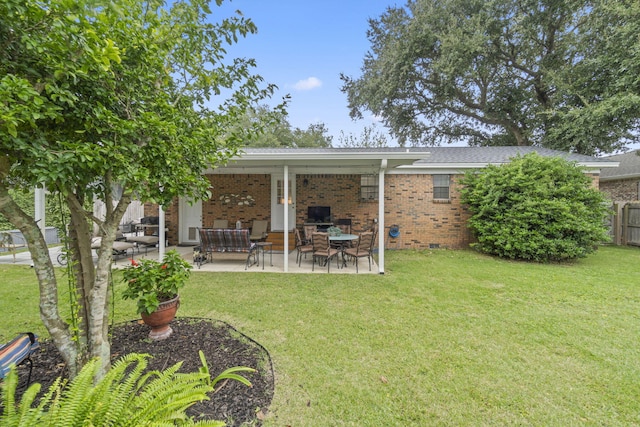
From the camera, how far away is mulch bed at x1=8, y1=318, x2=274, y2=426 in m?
2.10

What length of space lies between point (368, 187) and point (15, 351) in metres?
9.00

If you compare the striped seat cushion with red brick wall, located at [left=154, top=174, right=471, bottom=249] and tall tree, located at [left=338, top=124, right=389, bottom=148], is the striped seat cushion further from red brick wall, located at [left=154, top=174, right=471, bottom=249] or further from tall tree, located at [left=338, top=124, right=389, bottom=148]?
tall tree, located at [left=338, top=124, right=389, bottom=148]

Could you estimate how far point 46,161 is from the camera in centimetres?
152

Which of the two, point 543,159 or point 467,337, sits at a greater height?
point 543,159

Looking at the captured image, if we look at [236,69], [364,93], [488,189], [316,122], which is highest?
[316,122]

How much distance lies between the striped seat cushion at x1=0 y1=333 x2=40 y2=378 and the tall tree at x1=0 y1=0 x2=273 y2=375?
0.36 metres

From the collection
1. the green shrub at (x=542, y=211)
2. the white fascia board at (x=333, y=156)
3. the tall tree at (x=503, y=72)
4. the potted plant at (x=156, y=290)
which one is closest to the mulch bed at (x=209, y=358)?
the potted plant at (x=156, y=290)

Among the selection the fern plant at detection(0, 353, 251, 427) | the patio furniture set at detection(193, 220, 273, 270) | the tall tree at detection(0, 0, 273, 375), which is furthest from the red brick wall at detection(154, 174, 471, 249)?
the fern plant at detection(0, 353, 251, 427)

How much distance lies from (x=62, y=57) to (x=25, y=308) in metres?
4.65

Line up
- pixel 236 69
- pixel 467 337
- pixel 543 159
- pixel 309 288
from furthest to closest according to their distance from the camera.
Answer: pixel 543 159 < pixel 309 288 < pixel 467 337 < pixel 236 69

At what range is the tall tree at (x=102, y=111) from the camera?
1.43 metres

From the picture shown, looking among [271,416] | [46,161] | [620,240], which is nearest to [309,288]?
[271,416]

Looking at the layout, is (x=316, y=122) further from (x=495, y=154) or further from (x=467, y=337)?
(x=467, y=337)

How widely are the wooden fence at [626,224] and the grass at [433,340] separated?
19.4 ft
